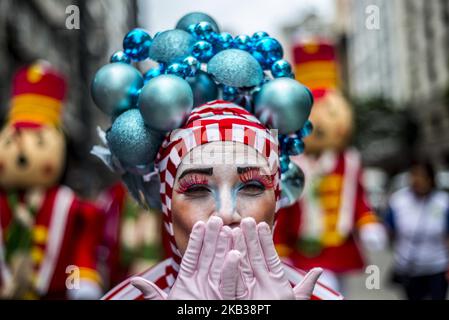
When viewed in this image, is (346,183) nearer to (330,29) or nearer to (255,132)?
(255,132)

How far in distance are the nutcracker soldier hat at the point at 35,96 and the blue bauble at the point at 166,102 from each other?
1.98 metres

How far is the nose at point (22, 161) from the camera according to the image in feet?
13.4

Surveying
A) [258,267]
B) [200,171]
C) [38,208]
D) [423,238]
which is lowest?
[423,238]

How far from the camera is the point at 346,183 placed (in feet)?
17.5

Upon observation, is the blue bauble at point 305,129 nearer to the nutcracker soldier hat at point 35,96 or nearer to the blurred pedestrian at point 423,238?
the nutcracker soldier hat at point 35,96

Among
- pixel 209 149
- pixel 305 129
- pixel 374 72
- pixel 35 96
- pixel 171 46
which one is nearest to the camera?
pixel 209 149

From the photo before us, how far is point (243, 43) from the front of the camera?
245cm

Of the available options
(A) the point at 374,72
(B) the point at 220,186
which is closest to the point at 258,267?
(B) the point at 220,186

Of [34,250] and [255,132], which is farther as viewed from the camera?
[34,250]

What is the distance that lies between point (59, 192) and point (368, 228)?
7.63 ft

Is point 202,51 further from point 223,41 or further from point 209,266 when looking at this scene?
point 209,266

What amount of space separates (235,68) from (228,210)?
51 cm

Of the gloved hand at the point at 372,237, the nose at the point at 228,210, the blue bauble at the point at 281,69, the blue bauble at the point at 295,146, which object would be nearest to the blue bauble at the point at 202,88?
the blue bauble at the point at 281,69

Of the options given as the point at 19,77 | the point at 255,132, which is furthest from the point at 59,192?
→ the point at 255,132
